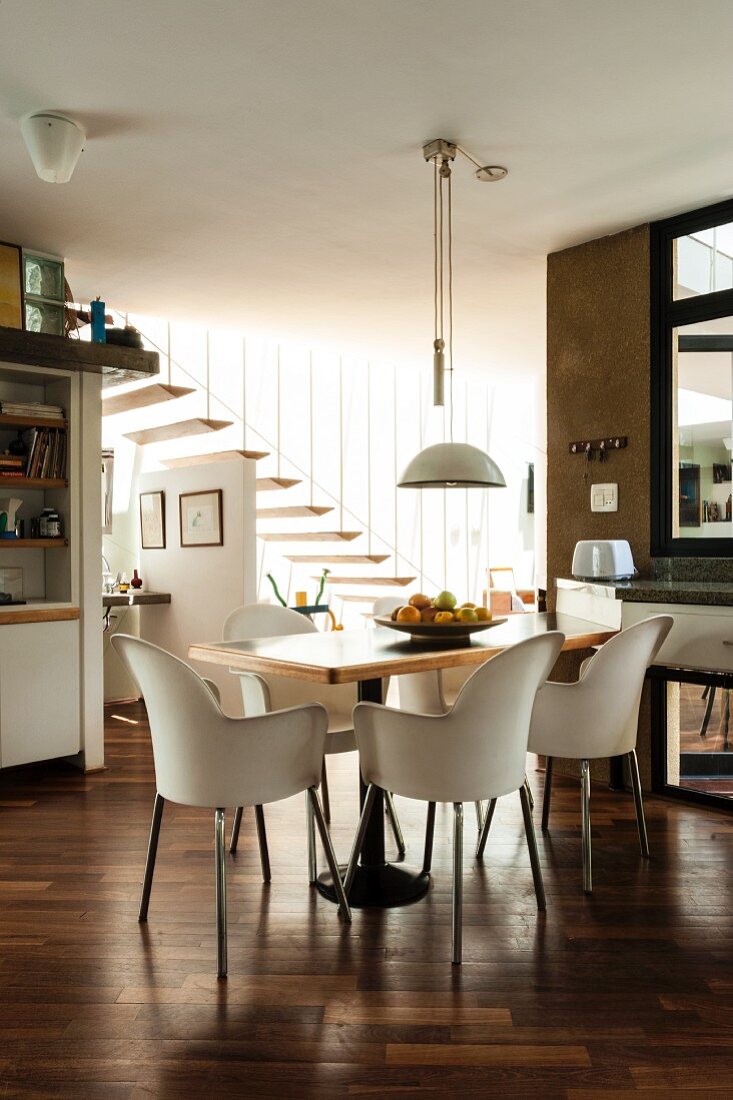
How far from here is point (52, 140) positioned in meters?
3.00

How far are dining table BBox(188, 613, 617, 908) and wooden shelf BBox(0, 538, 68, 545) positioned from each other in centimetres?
172

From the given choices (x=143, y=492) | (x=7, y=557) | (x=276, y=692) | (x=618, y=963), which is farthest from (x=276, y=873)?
(x=143, y=492)

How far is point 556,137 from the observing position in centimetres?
315

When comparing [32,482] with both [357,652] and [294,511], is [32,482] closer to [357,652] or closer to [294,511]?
[357,652]

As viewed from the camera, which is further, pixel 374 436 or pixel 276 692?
pixel 374 436

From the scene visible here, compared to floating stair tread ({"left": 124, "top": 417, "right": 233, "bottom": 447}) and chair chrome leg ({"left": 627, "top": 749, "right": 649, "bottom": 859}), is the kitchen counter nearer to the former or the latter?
floating stair tread ({"left": 124, "top": 417, "right": 233, "bottom": 447})

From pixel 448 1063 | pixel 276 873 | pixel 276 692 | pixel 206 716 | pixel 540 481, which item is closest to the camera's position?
pixel 448 1063

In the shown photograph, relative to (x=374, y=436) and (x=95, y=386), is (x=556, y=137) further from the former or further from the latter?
(x=374, y=436)

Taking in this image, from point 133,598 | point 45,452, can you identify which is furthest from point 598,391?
point 133,598

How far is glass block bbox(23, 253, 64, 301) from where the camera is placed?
4297 millimetres

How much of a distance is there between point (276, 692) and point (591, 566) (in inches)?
61.4

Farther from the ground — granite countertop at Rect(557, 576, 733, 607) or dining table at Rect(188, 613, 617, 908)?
granite countertop at Rect(557, 576, 733, 607)

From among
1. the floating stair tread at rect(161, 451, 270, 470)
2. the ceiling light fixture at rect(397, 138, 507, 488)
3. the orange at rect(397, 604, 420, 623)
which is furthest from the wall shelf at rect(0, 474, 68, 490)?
the orange at rect(397, 604, 420, 623)

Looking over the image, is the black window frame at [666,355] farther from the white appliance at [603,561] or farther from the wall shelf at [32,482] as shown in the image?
the wall shelf at [32,482]
